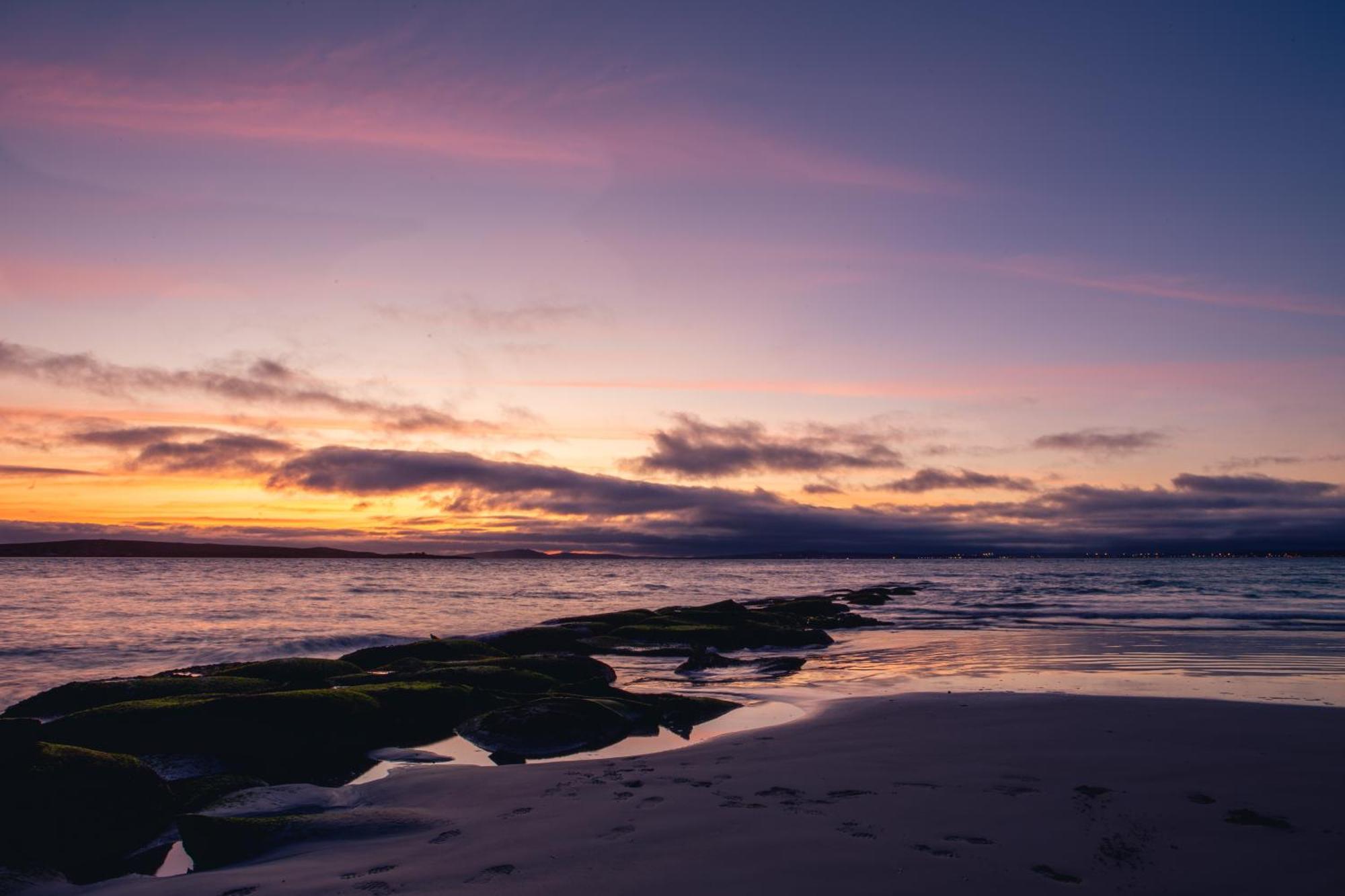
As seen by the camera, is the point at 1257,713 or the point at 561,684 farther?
the point at 561,684

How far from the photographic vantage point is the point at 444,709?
1194 centimetres

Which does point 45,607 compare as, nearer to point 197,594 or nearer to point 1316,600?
point 197,594

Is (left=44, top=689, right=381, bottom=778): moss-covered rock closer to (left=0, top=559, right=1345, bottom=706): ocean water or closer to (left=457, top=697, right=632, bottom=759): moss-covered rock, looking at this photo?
(left=457, top=697, right=632, bottom=759): moss-covered rock

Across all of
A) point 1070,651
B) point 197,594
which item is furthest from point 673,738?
point 197,594

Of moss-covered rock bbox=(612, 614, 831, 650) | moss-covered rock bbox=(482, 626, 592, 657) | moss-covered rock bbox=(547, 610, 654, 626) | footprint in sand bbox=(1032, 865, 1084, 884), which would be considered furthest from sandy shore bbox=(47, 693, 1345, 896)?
moss-covered rock bbox=(547, 610, 654, 626)

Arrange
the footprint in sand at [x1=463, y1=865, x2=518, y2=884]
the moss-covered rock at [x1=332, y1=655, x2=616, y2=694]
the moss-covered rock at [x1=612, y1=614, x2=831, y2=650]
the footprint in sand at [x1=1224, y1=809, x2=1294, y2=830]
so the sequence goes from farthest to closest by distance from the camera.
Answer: the moss-covered rock at [x1=612, y1=614, x2=831, y2=650] < the moss-covered rock at [x1=332, y1=655, x2=616, y2=694] < the footprint in sand at [x1=1224, y1=809, x2=1294, y2=830] < the footprint in sand at [x1=463, y1=865, x2=518, y2=884]

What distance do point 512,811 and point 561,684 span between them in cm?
714

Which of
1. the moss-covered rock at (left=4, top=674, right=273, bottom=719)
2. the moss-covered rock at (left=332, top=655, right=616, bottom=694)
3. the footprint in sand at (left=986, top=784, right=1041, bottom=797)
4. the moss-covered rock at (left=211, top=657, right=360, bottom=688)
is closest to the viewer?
the footprint in sand at (left=986, top=784, right=1041, bottom=797)

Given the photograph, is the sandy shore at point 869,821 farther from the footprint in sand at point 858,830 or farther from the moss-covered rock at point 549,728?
the moss-covered rock at point 549,728

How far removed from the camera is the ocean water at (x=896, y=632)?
15.2m

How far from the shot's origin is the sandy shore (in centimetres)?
518

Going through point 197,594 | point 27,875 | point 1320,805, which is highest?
point 1320,805

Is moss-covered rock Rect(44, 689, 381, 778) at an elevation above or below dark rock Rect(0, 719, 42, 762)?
below

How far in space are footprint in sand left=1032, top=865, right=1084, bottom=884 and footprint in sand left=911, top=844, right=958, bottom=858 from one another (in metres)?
0.50
